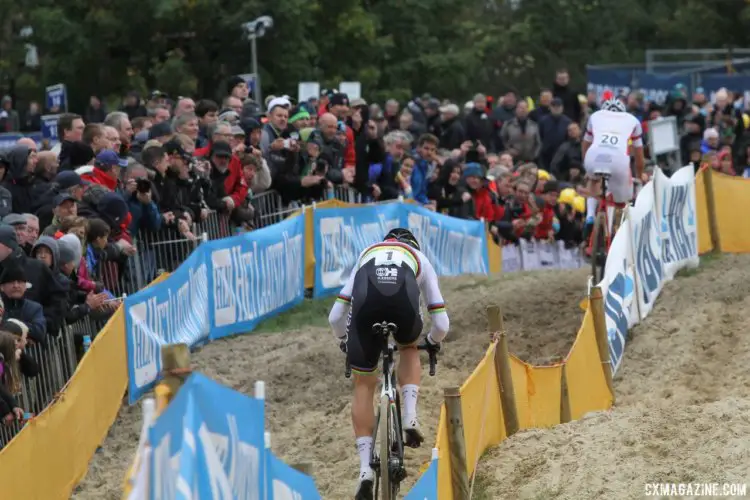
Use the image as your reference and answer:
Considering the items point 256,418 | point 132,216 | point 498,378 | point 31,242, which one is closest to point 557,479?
point 498,378

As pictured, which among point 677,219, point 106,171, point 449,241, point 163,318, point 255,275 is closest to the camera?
point 163,318

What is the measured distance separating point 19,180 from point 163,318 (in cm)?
182

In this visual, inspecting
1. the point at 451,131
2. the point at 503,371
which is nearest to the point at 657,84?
the point at 451,131

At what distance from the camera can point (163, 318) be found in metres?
13.6

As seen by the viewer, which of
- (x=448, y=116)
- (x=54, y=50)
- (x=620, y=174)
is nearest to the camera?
(x=620, y=174)

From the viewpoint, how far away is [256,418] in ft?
22.4

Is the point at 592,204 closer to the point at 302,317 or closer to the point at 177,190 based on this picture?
the point at 302,317

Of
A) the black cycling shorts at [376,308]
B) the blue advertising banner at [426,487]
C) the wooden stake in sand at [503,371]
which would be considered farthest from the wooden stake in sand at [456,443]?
the wooden stake in sand at [503,371]

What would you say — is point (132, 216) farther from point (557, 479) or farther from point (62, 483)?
point (557, 479)

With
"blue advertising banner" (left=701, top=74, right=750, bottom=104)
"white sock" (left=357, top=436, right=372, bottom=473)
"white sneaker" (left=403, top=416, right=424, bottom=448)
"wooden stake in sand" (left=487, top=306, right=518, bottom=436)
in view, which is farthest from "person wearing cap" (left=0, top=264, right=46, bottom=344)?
"blue advertising banner" (left=701, top=74, right=750, bottom=104)

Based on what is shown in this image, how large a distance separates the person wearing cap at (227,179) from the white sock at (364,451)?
7.04m

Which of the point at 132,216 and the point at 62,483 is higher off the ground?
the point at 132,216

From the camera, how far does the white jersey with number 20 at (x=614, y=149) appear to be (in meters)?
15.6

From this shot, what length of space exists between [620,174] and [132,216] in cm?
523
